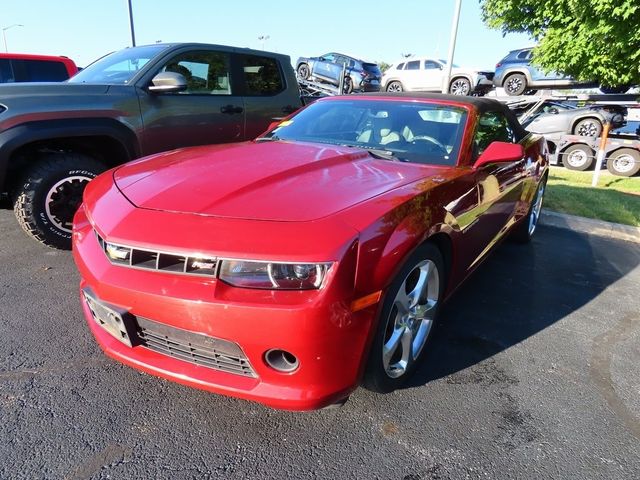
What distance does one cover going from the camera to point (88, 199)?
2.34m

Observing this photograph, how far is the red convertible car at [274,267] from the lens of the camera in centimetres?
166

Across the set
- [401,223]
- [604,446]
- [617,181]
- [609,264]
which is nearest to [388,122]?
[401,223]

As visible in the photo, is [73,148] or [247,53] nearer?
[73,148]

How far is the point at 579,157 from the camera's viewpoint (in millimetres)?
11172

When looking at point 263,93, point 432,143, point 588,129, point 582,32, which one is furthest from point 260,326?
point 588,129

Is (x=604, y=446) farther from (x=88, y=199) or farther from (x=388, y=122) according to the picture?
(x=88, y=199)

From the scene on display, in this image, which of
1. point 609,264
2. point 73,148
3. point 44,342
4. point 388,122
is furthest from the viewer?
point 609,264

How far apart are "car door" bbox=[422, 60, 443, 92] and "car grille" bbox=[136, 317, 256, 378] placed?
673 inches

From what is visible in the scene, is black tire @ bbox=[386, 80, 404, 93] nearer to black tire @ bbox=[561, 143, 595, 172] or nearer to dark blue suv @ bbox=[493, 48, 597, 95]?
dark blue suv @ bbox=[493, 48, 597, 95]

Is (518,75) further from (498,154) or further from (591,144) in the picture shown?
(498,154)

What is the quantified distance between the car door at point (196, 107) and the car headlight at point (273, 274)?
112 inches

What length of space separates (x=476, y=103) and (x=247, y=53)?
2848mm

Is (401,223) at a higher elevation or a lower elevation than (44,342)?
higher

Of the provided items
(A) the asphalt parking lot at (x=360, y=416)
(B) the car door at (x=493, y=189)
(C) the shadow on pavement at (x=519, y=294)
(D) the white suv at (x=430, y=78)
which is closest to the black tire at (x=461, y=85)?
(D) the white suv at (x=430, y=78)
